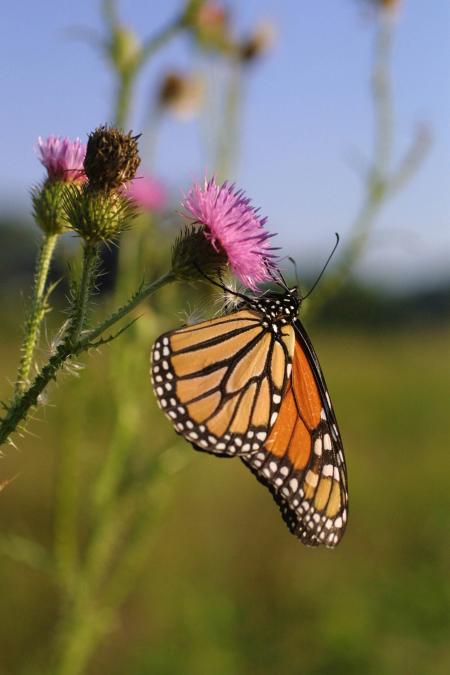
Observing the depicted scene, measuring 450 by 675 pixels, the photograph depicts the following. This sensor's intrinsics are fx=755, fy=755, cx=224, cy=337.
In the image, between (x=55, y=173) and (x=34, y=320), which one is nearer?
(x=34, y=320)

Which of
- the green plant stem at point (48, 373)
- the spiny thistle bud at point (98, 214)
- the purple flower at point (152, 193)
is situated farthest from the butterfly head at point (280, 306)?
the purple flower at point (152, 193)

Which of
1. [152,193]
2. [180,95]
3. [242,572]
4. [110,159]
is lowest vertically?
[110,159]

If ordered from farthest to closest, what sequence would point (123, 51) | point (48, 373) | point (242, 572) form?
point (242, 572), point (123, 51), point (48, 373)

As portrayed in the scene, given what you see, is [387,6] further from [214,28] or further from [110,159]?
[110,159]

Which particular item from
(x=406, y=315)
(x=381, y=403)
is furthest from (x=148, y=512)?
(x=406, y=315)

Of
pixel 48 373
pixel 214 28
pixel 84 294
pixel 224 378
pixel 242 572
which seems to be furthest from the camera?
pixel 242 572

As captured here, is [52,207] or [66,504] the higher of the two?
[52,207]

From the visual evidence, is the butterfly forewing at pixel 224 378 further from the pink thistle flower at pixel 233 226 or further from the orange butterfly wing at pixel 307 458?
the pink thistle flower at pixel 233 226

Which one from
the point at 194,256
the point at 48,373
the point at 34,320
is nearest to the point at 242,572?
the point at 194,256
